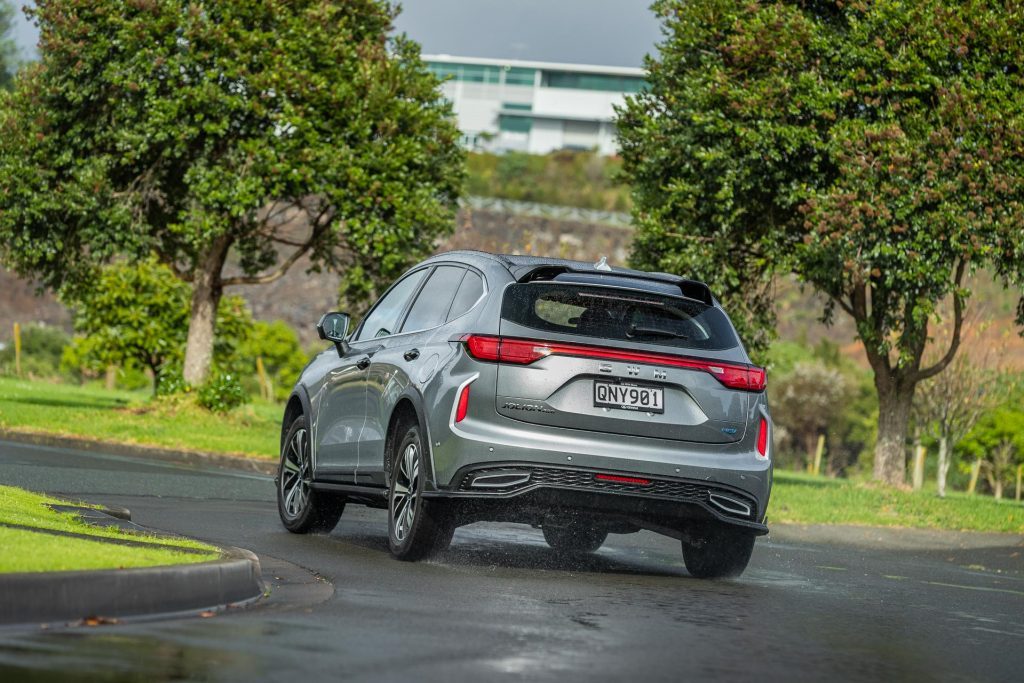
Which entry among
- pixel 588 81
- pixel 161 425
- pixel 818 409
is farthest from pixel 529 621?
pixel 588 81

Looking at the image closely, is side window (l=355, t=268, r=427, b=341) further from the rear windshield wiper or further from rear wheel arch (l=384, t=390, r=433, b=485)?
the rear windshield wiper

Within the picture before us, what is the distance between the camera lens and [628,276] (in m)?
9.05

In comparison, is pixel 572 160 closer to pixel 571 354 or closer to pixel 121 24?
pixel 121 24

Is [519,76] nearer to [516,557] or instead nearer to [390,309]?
[390,309]

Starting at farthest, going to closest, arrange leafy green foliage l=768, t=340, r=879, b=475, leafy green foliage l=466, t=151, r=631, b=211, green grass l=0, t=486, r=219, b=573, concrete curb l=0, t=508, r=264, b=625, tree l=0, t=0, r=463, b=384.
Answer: leafy green foliage l=466, t=151, r=631, b=211
leafy green foliage l=768, t=340, r=879, b=475
tree l=0, t=0, r=463, b=384
green grass l=0, t=486, r=219, b=573
concrete curb l=0, t=508, r=264, b=625

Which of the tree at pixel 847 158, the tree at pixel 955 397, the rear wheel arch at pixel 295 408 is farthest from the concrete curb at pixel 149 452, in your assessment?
the tree at pixel 955 397

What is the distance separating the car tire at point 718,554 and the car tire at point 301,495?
2.58 metres

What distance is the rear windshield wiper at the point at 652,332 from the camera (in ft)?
28.4

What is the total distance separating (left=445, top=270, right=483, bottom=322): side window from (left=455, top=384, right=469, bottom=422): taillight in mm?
667

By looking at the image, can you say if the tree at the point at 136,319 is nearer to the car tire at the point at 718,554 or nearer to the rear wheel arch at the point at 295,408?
the rear wheel arch at the point at 295,408

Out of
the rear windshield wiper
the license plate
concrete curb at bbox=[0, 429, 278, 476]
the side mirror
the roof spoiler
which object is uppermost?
the roof spoiler

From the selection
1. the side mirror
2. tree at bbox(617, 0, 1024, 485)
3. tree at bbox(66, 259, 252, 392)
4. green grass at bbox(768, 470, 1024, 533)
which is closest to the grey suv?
the side mirror

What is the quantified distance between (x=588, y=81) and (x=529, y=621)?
131519 mm

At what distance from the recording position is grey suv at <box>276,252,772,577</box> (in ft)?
27.4
